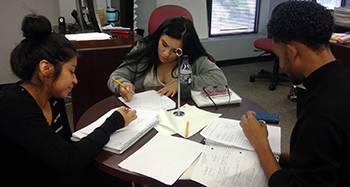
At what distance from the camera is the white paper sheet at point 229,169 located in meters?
0.87

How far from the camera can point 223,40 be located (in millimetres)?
4273

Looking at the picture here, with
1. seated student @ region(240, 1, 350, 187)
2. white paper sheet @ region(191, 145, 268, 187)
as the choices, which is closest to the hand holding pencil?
white paper sheet @ region(191, 145, 268, 187)

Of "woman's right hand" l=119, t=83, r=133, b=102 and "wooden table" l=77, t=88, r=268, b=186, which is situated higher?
"woman's right hand" l=119, t=83, r=133, b=102

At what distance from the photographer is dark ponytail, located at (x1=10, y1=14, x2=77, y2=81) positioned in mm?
939

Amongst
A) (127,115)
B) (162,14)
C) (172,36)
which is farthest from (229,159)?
(162,14)

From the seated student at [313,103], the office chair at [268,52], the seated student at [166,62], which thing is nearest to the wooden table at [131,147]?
the seated student at [166,62]

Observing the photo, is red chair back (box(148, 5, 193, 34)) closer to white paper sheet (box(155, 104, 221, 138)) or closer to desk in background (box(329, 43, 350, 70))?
white paper sheet (box(155, 104, 221, 138))

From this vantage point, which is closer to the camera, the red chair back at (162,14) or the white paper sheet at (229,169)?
the white paper sheet at (229,169)

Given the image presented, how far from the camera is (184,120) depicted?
1.25 meters

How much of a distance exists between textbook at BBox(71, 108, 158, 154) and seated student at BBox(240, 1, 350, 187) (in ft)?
1.52

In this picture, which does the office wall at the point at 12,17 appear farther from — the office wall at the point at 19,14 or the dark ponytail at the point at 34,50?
the dark ponytail at the point at 34,50

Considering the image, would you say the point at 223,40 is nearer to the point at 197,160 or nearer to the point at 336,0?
the point at 336,0

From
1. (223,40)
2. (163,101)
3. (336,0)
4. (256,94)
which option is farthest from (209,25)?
(163,101)

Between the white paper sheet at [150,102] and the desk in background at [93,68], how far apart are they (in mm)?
827
